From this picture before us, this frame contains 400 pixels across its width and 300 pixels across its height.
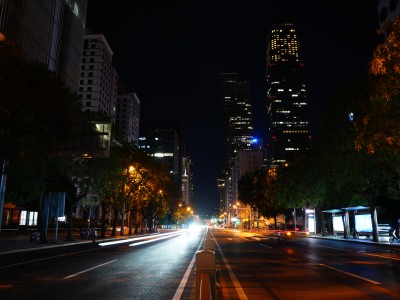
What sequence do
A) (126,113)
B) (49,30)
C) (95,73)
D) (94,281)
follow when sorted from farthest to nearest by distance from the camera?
(126,113), (95,73), (49,30), (94,281)

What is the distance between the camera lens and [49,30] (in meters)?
77.0

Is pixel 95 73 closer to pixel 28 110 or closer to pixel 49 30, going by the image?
pixel 49 30

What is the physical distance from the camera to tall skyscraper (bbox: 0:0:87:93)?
63906 millimetres

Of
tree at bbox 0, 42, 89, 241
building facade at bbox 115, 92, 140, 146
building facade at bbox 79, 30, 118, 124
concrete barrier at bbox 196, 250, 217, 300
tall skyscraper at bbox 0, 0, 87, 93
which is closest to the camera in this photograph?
concrete barrier at bbox 196, 250, 217, 300

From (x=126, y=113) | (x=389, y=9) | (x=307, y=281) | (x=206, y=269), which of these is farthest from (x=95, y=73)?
(x=206, y=269)

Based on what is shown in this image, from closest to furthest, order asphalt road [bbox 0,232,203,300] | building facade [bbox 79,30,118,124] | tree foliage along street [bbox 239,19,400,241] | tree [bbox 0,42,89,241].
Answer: asphalt road [bbox 0,232,203,300]
tree foliage along street [bbox 239,19,400,241]
tree [bbox 0,42,89,241]
building facade [bbox 79,30,118,124]

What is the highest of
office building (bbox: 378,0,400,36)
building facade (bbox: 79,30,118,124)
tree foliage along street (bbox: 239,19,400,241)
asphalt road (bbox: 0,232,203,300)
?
building facade (bbox: 79,30,118,124)

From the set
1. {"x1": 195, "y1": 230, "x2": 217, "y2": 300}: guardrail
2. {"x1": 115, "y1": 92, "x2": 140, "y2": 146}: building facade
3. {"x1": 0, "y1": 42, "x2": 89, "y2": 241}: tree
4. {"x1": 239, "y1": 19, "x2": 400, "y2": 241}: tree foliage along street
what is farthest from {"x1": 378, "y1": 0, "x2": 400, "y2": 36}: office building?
{"x1": 115, "y1": 92, "x2": 140, "y2": 146}: building facade

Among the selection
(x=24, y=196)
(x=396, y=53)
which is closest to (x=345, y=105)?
(x=396, y=53)

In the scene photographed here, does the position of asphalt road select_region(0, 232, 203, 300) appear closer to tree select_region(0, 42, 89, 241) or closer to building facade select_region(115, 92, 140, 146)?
tree select_region(0, 42, 89, 241)

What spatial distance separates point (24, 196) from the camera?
51344 millimetres

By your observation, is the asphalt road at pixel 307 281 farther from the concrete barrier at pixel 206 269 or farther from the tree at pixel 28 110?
the tree at pixel 28 110

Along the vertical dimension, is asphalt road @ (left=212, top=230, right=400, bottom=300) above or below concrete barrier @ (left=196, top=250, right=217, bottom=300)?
below

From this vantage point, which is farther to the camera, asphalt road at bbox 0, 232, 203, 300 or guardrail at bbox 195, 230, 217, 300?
asphalt road at bbox 0, 232, 203, 300
